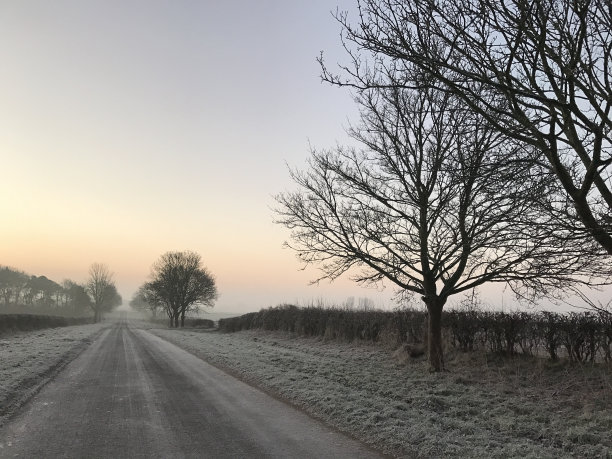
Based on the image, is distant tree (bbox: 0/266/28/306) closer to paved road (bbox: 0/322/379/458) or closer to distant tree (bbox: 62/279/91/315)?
distant tree (bbox: 62/279/91/315)

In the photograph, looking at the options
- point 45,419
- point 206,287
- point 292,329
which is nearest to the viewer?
point 45,419

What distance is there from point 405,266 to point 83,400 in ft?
29.2

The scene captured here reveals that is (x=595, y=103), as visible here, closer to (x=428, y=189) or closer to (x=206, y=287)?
(x=428, y=189)

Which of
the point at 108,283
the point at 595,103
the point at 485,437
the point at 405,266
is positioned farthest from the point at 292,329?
the point at 108,283

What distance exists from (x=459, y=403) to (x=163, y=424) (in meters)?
5.51

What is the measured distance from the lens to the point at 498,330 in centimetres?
1234

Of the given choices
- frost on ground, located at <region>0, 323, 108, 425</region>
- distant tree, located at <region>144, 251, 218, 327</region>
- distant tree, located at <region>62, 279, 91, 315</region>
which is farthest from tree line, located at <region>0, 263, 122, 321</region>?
frost on ground, located at <region>0, 323, 108, 425</region>

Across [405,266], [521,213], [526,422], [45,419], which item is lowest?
[45,419]

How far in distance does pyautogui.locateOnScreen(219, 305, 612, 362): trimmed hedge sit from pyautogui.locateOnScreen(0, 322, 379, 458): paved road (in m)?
4.61

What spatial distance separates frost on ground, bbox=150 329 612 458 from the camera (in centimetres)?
579

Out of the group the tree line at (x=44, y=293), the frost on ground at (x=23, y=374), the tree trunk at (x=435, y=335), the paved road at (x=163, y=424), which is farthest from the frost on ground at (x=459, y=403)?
the tree line at (x=44, y=293)

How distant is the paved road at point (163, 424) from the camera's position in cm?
546

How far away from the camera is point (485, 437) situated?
6.00 metres

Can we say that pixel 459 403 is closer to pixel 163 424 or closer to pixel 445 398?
pixel 445 398
